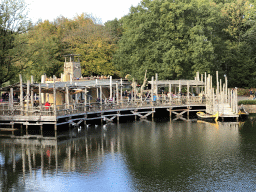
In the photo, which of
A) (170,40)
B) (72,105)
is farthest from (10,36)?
(170,40)

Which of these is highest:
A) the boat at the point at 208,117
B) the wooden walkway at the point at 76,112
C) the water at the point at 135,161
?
the wooden walkway at the point at 76,112

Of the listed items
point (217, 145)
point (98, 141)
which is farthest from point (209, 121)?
point (98, 141)

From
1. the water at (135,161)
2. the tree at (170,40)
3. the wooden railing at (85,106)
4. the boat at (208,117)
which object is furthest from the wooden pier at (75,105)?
the tree at (170,40)

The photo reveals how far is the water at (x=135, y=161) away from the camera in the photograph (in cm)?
2131

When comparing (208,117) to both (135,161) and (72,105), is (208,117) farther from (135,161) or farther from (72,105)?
(135,161)

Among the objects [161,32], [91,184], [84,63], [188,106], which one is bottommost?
[91,184]

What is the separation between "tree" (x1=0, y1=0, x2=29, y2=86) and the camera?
151 ft

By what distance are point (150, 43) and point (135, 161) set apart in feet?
114

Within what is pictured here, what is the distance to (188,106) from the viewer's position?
162ft

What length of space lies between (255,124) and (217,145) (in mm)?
13242

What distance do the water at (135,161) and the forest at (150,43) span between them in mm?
18491

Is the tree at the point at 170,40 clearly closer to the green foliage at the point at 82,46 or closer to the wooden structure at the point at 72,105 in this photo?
the wooden structure at the point at 72,105

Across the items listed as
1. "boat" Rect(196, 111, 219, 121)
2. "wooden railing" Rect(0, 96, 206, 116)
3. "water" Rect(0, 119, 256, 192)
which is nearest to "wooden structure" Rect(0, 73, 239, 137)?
"wooden railing" Rect(0, 96, 206, 116)

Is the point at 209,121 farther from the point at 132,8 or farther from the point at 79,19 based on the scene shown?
the point at 79,19
